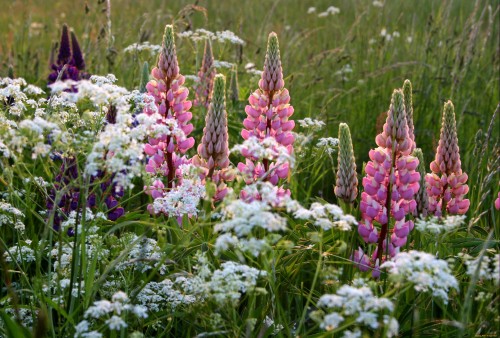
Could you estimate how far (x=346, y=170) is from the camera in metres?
2.93

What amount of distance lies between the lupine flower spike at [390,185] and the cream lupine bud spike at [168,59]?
1.04 metres

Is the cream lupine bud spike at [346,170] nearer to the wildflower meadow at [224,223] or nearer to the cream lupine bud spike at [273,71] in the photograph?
the wildflower meadow at [224,223]

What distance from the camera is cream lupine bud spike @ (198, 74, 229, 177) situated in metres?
3.06

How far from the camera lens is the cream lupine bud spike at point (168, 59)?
335 cm

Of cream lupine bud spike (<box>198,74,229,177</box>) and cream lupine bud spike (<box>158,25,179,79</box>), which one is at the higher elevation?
cream lupine bud spike (<box>158,25,179,79</box>)

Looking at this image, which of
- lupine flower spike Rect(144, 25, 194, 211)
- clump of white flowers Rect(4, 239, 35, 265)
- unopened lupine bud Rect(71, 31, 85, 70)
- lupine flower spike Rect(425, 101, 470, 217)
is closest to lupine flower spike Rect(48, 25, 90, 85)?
unopened lupine bud Rect(71, 31, 85, 70)

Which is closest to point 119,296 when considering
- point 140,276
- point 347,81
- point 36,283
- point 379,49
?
point 36,283

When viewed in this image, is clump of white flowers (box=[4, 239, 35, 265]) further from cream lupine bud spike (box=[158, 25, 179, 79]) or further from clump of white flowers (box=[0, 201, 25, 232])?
cream lupine bud spike (box=[158, 25, 179, 79])

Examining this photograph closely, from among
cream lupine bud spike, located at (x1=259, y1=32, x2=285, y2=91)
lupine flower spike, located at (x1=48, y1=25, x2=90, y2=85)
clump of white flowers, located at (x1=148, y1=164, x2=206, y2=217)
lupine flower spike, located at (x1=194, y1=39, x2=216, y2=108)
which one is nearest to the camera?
clump of white flowers, located at (x1=148, y1=164, x2=206, y2=217)

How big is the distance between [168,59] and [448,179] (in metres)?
1.41

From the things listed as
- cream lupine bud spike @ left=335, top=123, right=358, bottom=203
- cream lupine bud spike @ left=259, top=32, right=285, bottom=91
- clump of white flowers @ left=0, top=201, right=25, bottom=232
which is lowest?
clump of white flowers @ left=0, top=201, right=25, bottom=232

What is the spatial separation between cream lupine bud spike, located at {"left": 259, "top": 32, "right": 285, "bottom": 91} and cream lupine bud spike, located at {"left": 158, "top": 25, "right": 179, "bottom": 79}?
1.37ft

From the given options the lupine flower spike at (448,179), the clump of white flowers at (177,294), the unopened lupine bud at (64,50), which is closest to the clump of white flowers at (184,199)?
the clump of white flowers at (177,294)

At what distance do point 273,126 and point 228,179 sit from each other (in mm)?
342
